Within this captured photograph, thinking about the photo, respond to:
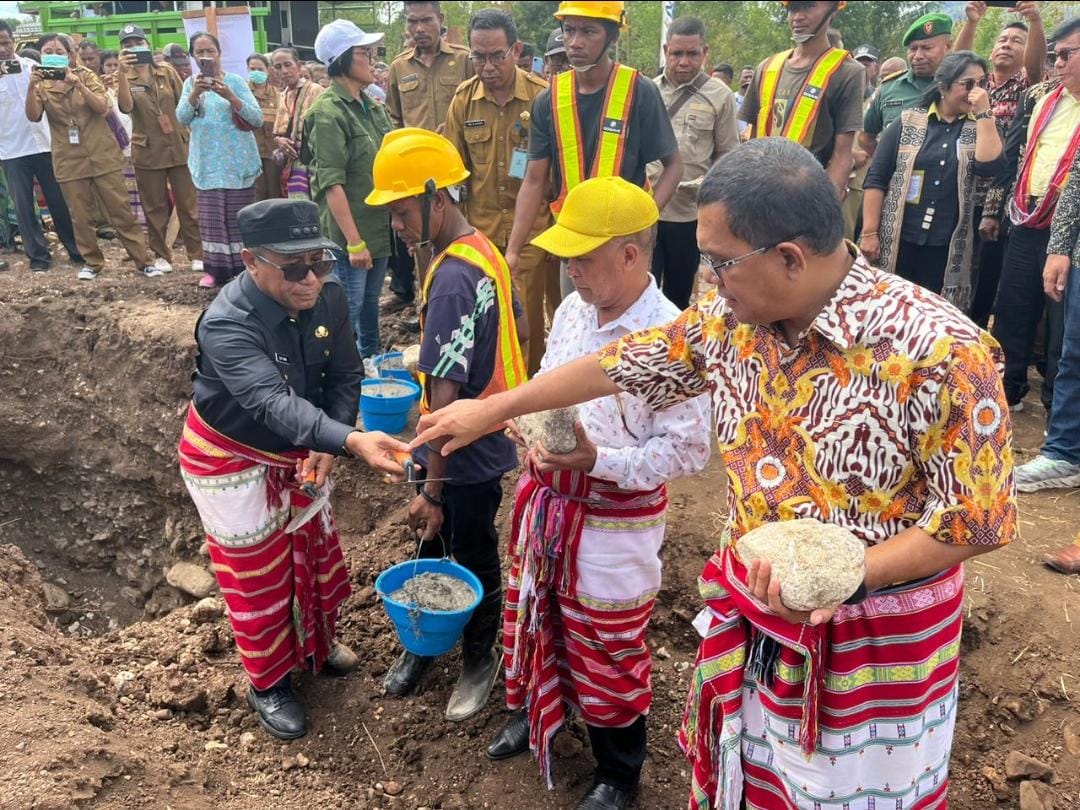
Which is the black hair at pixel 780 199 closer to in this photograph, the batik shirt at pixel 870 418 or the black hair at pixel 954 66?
the batik shirt at pixel 870 418

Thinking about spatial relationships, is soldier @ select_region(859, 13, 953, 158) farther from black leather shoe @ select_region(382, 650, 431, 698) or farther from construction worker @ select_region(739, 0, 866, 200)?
black leather shoe @ select_region(382, 650, 431, 698)

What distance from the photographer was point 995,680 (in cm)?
331

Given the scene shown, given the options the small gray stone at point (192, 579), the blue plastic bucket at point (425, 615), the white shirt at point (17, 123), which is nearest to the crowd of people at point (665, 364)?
the blue plastic bucket at point (425, 615)

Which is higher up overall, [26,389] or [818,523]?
[818,523]

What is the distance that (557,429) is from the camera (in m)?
2.32

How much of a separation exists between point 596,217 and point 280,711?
2.43 m

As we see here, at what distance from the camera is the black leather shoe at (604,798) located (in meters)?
2.78

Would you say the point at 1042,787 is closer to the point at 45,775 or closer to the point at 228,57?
the point at 45,775

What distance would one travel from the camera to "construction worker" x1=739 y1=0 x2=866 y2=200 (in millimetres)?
4656

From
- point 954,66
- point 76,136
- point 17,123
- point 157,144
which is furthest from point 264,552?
point 17,123

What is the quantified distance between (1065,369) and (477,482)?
328 cm

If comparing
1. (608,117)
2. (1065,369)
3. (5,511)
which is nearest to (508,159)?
(608,117)

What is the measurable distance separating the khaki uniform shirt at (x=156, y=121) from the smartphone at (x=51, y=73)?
2.02 ft

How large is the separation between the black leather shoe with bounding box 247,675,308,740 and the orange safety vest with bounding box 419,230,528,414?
141cm
